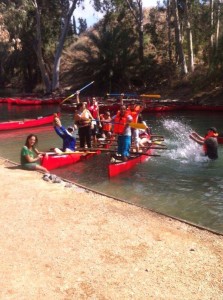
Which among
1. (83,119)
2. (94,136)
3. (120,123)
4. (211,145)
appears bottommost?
(211,145)

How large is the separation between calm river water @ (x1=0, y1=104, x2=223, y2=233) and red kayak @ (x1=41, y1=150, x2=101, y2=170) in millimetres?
204

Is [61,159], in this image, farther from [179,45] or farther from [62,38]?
[62,38]

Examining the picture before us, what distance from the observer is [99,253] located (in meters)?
6.12

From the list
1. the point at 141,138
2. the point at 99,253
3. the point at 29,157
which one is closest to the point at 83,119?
the point at 141,138

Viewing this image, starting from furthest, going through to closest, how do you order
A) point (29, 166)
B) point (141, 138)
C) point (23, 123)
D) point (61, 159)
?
point (23, 123) < point (141, 138) < point (61, 159) < point (29, 166)

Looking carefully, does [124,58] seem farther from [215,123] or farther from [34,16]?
[215,123]

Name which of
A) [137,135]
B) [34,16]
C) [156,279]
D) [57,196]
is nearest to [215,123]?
[137,135]

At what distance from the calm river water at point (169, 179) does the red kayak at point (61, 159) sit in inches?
8.0

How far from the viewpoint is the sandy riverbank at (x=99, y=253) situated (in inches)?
201

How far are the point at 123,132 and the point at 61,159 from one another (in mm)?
2258

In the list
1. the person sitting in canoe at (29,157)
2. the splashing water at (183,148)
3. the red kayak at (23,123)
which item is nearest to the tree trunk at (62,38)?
the red kayak at (23,123)

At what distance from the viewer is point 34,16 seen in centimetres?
4000

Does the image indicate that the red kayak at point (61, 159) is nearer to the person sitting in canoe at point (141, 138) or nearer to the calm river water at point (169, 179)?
the calm river water at point (169, 179)

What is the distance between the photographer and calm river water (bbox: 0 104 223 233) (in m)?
9.20
